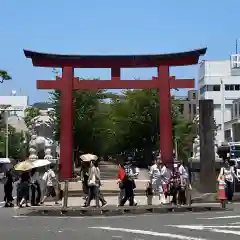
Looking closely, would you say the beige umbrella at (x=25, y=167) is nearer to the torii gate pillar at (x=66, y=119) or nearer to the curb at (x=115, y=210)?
the curb at (x=115, y=210)

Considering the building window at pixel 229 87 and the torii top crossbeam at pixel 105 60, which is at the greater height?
the building window at pixel 229 87

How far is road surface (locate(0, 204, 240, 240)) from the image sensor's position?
13.9 meters

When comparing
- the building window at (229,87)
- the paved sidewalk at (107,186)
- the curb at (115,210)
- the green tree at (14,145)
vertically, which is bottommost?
the curb at (115,210)

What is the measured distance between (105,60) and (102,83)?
5.43 ft

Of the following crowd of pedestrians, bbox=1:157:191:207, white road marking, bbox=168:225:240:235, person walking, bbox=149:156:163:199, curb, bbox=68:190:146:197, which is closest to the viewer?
white road marking, bbox=168:225:240:235

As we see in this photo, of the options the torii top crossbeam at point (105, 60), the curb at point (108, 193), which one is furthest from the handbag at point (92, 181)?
the torii top crossbeam at point (105, 60)

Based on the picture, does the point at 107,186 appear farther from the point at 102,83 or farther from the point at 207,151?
the point at 102,83

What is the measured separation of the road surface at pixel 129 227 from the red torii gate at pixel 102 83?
656 inches

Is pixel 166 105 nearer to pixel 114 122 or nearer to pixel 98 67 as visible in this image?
pixel 98 67

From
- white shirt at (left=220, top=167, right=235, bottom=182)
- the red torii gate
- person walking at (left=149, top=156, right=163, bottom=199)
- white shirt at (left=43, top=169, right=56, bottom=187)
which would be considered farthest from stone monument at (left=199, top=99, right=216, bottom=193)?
the red torii gate

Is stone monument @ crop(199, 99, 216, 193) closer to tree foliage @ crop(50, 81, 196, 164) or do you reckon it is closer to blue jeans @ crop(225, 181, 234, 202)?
blue jeans @ crop(225, 181, 234, 202)

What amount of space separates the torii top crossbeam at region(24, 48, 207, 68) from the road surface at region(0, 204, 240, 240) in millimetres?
18014

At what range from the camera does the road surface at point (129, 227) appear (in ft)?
45.7

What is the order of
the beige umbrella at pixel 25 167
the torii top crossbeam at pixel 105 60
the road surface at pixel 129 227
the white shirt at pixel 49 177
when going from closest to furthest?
the road surface at pixel 129 227, the beige umbrella at pixel 25 167, the white shirt at pixel 49 177, the torii top crossbeam at pixel 105 60
